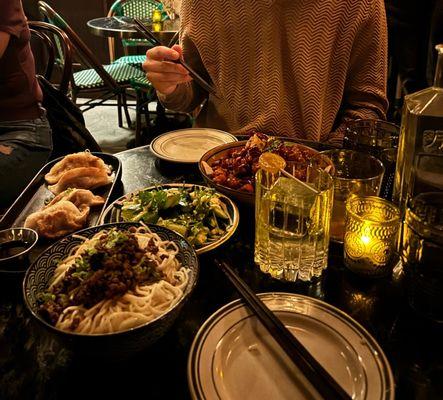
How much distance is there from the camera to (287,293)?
3.08ft

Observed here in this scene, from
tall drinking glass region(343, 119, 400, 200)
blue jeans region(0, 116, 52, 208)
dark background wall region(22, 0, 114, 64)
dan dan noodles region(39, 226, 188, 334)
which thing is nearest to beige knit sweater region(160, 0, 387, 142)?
tall drinking glass region(343, 119, 400, 200)

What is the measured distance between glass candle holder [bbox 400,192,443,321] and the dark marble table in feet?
0.13

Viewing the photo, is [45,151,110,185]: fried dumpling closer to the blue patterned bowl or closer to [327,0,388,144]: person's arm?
the blue patterned bowl

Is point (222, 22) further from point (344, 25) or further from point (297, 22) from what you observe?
point (344, 25)

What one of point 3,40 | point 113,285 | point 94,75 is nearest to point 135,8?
point 94,75

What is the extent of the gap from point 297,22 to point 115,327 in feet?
4.75

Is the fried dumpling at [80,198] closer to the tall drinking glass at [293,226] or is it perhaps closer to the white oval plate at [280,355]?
the tall drinking glass at [293,226]

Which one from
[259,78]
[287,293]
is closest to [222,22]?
[259,78]

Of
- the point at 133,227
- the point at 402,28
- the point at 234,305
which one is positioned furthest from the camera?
the point at 402,28

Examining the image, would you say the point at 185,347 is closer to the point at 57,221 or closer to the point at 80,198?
the point at 57,221

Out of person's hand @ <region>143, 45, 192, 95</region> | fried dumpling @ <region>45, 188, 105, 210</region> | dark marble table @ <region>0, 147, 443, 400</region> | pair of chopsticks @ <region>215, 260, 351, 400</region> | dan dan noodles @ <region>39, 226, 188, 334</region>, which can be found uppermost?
person's hand @ <region>143, 45, 192, 95</region>

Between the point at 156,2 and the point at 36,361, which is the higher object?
the point at 156,2

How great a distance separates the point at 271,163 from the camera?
1.17m

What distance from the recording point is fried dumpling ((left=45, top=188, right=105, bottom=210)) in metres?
1.44
